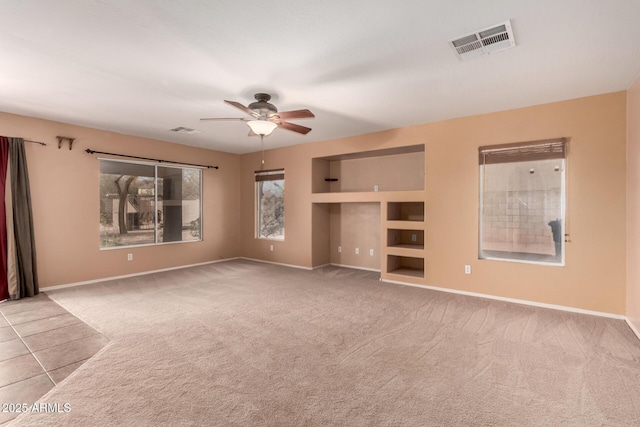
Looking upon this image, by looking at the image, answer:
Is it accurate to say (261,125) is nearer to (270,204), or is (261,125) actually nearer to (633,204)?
(270,204)

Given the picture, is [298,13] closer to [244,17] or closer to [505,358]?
[244,17]

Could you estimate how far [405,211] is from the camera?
581cm

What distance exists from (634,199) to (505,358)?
2.31m

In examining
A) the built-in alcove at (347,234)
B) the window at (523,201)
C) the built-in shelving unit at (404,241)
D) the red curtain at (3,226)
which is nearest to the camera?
the window at (523,201)

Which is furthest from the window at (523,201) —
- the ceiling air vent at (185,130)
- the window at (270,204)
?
the ceiling air vent at (185,130)

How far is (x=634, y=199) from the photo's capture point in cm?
327

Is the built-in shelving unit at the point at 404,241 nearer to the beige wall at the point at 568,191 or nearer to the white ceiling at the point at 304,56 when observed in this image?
the beige wall at the point at 568,191

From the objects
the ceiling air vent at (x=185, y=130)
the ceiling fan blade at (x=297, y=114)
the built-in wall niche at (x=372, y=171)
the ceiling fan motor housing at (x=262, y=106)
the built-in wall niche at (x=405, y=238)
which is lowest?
the built-in wall niche at (x=405, y=238)

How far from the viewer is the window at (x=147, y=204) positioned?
548 centimetres

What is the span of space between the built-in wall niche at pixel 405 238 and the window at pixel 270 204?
262cm

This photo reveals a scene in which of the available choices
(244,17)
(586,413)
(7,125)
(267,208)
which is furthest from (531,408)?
(7,125)

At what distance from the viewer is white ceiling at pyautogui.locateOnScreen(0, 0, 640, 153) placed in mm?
2121

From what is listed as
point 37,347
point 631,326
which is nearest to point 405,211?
point 631,326

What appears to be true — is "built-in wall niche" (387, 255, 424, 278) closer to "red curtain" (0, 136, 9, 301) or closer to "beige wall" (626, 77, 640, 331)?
"beige wall" (626, 77, 640, 331)
